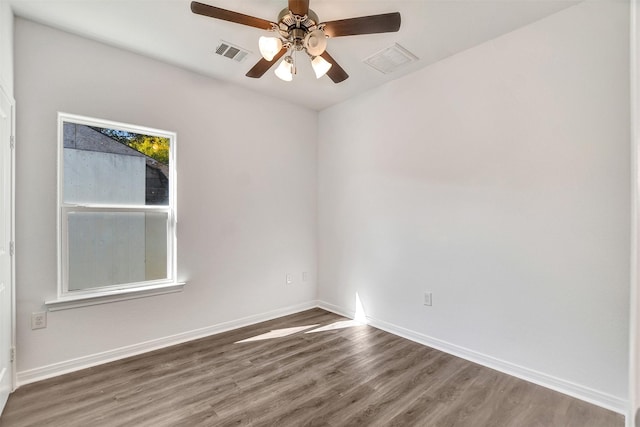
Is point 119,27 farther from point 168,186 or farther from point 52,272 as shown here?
point 52,272

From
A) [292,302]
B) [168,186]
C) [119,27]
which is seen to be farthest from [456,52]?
[292,302]

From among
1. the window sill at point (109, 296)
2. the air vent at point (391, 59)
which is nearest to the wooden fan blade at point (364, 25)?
the air vent at point (391, 59)

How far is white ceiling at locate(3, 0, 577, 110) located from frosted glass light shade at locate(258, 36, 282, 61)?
431mm

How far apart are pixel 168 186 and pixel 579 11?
11.9 feet

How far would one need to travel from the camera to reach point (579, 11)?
6.66 ft

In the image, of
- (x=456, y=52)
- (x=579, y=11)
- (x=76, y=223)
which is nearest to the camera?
(x=579, y=11)

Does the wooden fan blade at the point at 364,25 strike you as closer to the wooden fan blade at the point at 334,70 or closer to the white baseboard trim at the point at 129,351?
the wooden fan blade at the point at 334,70

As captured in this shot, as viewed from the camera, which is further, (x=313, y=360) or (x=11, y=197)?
(x=313, y=360)

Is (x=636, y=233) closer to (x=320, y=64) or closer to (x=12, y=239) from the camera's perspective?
(x=320, y=64)

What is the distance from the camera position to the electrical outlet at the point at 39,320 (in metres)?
2.22

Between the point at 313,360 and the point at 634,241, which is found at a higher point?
the point at 634,241

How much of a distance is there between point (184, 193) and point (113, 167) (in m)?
0.62

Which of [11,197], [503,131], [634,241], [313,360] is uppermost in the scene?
[503,131]

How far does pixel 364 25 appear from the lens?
1.77 metres
